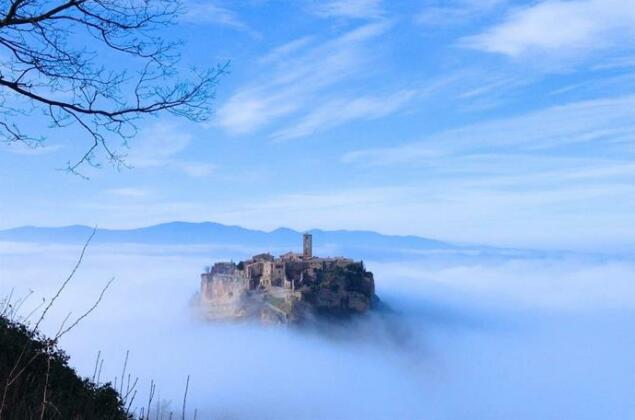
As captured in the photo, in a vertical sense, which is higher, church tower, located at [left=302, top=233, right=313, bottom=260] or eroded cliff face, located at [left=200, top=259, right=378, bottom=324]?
church tower, located at [left=302, top=233, right=313, bottom=260]

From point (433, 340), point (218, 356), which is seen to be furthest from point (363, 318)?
point (433, 340)

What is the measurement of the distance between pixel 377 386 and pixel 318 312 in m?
47.1

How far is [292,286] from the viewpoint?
267 ft

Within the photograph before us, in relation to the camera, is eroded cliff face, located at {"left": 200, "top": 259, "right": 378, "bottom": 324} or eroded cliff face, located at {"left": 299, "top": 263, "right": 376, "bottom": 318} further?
eroded cliff face, located at {"left": 299, "top": 263, "right": 376, "bottom": 318}

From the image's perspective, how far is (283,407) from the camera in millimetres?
118625

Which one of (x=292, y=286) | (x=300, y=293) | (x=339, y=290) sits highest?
(x=292, y=286)

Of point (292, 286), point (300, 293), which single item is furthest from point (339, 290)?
point (292, 286)

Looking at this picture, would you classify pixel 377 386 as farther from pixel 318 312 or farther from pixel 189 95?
pixel 189 95

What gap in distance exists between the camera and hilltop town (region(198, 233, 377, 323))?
80562 mm

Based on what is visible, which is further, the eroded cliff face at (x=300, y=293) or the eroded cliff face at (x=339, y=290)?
the eroded cliff face at (x=339, y=290)

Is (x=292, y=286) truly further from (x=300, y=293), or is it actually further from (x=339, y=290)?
(x=339, y=290)

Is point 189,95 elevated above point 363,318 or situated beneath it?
elevated above

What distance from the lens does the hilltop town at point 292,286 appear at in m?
80.6

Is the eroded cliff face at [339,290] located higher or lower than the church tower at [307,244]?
lower
